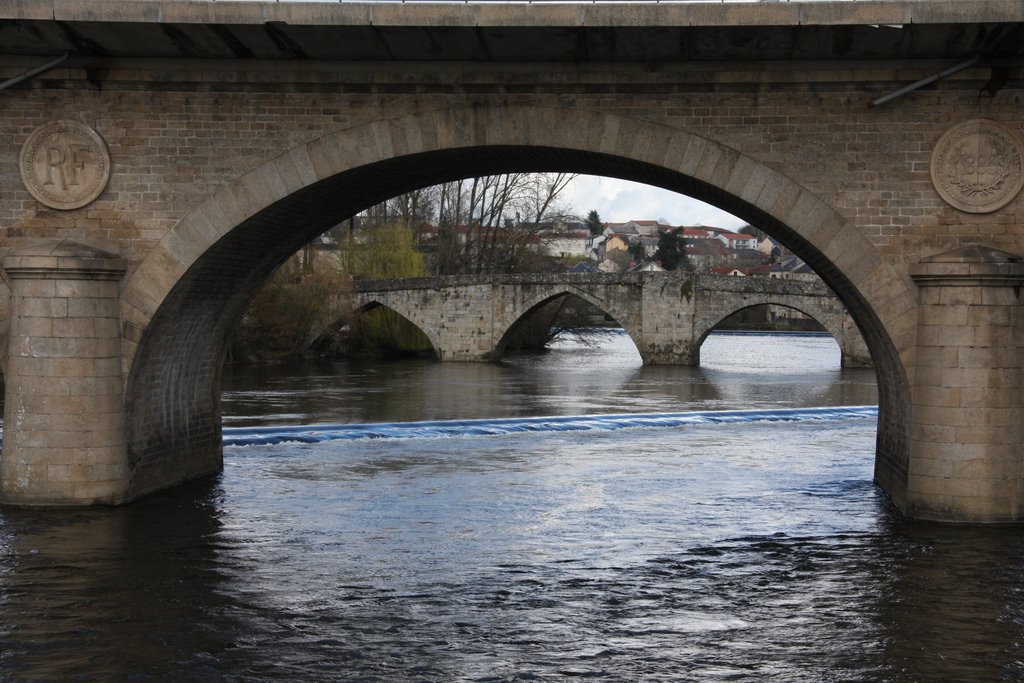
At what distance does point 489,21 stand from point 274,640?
4525mm

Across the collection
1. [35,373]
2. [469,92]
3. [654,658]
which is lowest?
[654,658]

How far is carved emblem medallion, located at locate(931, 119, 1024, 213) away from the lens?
30.9 feet

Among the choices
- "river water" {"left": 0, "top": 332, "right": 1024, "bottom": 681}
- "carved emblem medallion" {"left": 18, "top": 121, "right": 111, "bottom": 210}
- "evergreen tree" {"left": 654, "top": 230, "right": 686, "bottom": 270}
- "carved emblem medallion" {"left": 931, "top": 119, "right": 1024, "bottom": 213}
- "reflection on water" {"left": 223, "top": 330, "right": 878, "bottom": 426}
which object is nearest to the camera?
"river water" {"left": 0, "top": 332, "right": 1024, "bottom": 681}

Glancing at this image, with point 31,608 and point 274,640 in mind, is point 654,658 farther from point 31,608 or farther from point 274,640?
point 31,608

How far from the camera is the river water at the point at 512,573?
6.60 meters

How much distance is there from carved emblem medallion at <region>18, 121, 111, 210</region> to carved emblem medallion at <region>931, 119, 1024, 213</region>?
6.53m

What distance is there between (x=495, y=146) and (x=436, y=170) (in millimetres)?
1586

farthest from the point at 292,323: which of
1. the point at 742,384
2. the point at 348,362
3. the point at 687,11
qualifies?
the point at 687,11

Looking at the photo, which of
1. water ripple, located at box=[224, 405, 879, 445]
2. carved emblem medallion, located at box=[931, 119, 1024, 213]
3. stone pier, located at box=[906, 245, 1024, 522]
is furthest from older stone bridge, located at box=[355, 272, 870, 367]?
stone pier, located at box=[906, 245, 1024, 522]

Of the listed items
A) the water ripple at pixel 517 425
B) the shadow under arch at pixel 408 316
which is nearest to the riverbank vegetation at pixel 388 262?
the shadow under arch at pixel 408 316

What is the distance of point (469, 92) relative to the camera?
977 cm

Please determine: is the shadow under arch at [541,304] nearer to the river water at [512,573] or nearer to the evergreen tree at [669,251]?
the river water at [512,573]

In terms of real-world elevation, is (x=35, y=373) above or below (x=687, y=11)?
→ below

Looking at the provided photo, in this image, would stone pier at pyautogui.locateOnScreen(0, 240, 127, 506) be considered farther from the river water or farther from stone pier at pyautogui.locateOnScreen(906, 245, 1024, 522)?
stone pier at pyautogui.locateOnScreen(906, 245, 1024, 522)
